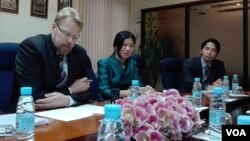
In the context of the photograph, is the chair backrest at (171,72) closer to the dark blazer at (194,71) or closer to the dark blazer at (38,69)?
the dark blazer at (194,71)

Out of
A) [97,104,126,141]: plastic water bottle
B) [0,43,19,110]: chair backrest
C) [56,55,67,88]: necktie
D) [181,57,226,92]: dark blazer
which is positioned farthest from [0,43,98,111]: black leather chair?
[181,57,226,92]: dark blazer

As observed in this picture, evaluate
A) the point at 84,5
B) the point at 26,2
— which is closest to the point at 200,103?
the point at 26,2

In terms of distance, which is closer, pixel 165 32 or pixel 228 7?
pixel 228 7

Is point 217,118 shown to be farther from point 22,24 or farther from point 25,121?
point 22,24

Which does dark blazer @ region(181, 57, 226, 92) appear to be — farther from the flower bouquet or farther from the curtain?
the flower bouquet

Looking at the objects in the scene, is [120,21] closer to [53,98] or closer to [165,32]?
[165,32]

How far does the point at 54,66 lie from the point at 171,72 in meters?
1.69

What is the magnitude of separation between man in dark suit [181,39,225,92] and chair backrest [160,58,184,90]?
11 centimetres

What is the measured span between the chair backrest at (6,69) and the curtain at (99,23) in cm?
198

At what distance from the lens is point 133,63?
2.77 m

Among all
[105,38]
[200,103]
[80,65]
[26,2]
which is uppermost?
[26,2]

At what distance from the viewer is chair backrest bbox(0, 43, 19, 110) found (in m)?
1.87

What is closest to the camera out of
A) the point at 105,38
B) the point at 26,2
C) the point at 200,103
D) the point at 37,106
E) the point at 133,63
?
the point at 37,106

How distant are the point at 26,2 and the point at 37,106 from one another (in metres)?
2.05
